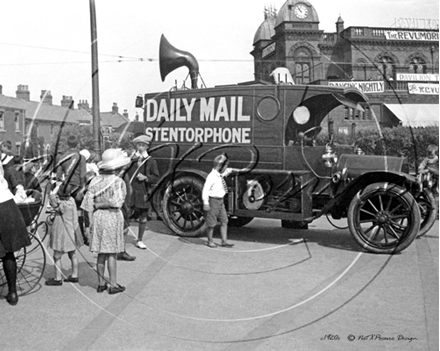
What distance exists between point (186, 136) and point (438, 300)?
1.57 metres

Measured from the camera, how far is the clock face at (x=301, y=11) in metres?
1.25

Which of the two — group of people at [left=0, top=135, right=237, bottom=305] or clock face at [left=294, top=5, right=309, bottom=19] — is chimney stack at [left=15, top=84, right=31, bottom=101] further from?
group of people at [left=0, top=135, right=237, bottom=305]

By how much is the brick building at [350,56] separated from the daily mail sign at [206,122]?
41 cm

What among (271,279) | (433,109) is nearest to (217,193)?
(271,279)

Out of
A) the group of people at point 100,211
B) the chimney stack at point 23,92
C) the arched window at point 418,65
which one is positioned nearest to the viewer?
the arched window at point 418,65

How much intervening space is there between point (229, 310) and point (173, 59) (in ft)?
6.53

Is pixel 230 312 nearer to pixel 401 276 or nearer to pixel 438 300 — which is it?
pixel 401 276

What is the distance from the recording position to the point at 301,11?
49.8 inches

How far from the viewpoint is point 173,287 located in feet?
9.86

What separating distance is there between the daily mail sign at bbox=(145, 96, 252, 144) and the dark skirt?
6.52 ft

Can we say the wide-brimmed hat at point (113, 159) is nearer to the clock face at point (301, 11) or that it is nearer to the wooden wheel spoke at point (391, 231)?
the clock face at point (301, 11)

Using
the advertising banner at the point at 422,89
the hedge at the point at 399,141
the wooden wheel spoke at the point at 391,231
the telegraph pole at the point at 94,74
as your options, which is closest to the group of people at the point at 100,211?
the telegraph pole at the point at 94,74

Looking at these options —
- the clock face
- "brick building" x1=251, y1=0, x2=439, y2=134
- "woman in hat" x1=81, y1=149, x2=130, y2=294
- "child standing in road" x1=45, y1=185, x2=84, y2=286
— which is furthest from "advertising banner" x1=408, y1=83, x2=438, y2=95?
"child standing in road" x1=45, y1=185, x2=84, y2=286

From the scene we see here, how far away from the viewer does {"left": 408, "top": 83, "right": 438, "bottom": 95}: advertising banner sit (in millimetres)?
990
